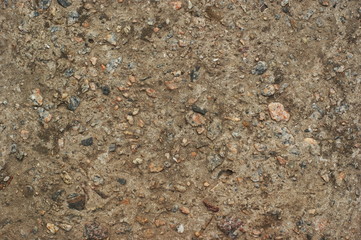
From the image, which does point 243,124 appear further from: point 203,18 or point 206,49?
point 203,18

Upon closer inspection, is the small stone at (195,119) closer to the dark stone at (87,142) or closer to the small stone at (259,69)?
the small stone at (259,69)

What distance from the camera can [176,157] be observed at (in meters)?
2.87

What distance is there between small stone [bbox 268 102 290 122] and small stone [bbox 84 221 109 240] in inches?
56.7

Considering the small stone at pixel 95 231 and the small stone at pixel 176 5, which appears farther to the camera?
the small stone at pixel 176 5

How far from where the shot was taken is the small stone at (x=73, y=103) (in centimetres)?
285

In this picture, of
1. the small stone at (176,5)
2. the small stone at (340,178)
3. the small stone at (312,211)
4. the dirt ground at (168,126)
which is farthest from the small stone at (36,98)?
the small stone at (340,178)

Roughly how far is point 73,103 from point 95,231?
2.99 ft

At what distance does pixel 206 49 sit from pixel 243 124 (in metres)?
0.60

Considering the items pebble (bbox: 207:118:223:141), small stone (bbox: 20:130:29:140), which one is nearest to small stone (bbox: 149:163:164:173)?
pebble (bbox: 207:118:223:141)

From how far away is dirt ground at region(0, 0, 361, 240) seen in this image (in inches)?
111

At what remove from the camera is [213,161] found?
2863 millimetres

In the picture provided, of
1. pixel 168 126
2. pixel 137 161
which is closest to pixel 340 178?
pixel 168 126

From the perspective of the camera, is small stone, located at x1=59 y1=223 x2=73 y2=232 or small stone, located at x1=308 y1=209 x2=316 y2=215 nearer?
small stone, located at x1=59 y1=223 x2=73 y2=232

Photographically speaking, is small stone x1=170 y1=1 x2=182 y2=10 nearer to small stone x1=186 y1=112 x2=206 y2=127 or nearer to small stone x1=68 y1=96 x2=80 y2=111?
small stone x1=186 y1=112 x2=206 y2=127
